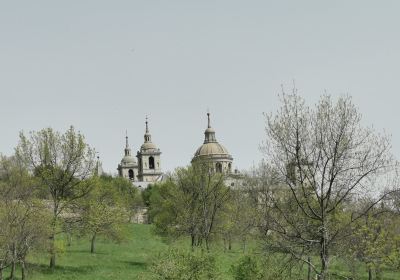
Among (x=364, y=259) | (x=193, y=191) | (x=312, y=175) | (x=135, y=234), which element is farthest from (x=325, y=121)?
(x=135, y=234)

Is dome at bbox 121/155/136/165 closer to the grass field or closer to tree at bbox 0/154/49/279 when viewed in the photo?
the grass field

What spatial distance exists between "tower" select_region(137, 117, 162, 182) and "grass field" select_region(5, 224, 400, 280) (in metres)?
101

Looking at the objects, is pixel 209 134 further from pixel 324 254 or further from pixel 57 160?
pixel 324 254

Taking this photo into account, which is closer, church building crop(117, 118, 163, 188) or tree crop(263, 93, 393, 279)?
tree crop(263, 93, 393, 279)

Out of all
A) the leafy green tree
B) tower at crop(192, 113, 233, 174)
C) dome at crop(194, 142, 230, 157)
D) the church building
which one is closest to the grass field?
the leafy green tree

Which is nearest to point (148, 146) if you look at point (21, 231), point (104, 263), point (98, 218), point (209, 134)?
point (209, 134)

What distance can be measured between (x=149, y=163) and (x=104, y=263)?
12014cm

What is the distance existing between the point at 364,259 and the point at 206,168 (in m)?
26.2

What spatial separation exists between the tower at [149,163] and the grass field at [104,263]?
10136 cm

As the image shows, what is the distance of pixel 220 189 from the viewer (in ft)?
167

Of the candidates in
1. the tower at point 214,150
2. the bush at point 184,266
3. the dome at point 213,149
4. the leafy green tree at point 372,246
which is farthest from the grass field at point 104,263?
the dome at point 213,149

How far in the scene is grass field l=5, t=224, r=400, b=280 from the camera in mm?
36625

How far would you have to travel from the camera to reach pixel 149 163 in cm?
16325

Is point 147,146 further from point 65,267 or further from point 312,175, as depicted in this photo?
point 312,175
